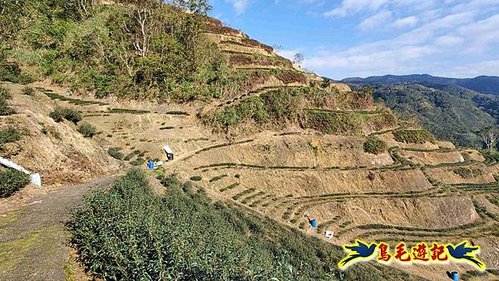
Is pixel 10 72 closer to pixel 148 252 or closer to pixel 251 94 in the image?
pixel 251 94

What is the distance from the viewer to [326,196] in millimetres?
50688

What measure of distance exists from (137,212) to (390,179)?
50495 mm

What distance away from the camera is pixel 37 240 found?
15.2 meters

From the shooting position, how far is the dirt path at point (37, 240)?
12.6 metres

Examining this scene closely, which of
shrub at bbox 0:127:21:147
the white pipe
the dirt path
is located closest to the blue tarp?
the dirt path

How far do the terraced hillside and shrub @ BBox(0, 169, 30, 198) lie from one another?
726cm

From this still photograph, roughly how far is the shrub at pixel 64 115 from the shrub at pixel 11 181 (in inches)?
496

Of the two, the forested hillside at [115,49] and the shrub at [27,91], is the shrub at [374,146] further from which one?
the shrub at [27,91]

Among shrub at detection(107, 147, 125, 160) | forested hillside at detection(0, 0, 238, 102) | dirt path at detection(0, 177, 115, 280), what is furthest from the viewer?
forested hillside at detection(0, 0, 238, 102)

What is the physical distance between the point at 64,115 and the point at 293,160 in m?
32.7

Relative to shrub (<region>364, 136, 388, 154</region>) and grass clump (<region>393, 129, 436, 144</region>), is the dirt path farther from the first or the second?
grass clump (<region>393, 129, 436, 144</region>)

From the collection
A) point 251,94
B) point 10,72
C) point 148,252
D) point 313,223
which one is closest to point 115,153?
point 10,72

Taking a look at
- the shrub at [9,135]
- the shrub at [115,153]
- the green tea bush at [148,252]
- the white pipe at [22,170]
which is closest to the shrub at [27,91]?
the shrub at [115,153]

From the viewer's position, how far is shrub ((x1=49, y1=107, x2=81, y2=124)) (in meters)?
33.4
